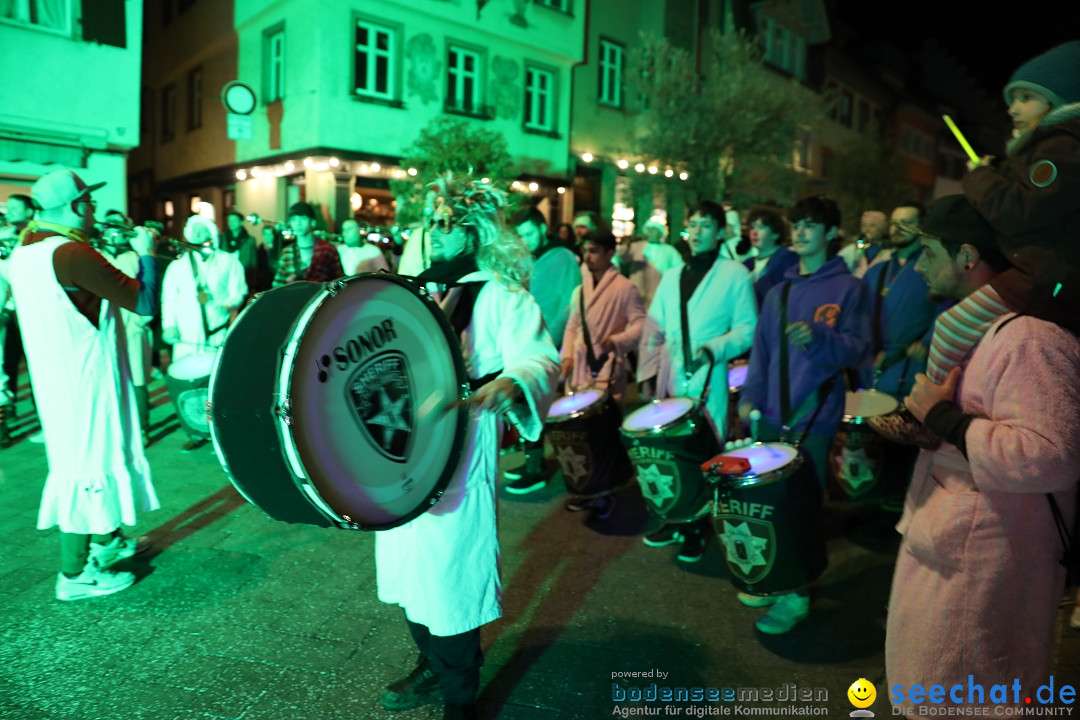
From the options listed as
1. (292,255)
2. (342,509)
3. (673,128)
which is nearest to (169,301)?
(292,255)

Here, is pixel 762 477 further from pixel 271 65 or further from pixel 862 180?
pixel 862 180

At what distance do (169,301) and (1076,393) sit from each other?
262 inches

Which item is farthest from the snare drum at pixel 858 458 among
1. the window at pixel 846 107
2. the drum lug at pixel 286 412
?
the window at pixel 846 107

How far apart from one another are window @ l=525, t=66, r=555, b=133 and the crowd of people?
1432 cm

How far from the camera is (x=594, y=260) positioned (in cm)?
569

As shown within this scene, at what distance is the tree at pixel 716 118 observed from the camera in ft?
65.0

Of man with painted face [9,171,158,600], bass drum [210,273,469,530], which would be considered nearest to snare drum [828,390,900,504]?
bass drum [210,273,469,530]

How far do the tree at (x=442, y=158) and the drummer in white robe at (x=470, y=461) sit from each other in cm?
1151

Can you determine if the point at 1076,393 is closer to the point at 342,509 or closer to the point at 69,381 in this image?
the point at 342,509

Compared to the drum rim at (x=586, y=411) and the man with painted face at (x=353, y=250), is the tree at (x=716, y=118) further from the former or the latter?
the drum rim at (x=586, y=411)

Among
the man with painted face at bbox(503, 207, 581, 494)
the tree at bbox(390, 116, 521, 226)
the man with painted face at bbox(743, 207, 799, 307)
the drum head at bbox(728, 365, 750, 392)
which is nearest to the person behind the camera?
the drum head at bbox(728, 365, 750, 392)

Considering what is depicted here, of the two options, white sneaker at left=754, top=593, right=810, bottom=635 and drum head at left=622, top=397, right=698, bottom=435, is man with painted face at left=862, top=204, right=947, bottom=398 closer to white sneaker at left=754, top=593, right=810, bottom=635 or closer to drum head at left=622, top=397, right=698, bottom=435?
drum head at left=622, top=397, right=698, bottom=435

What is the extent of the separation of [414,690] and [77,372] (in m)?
2.37

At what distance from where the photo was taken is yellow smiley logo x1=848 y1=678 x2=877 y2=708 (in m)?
2.93
